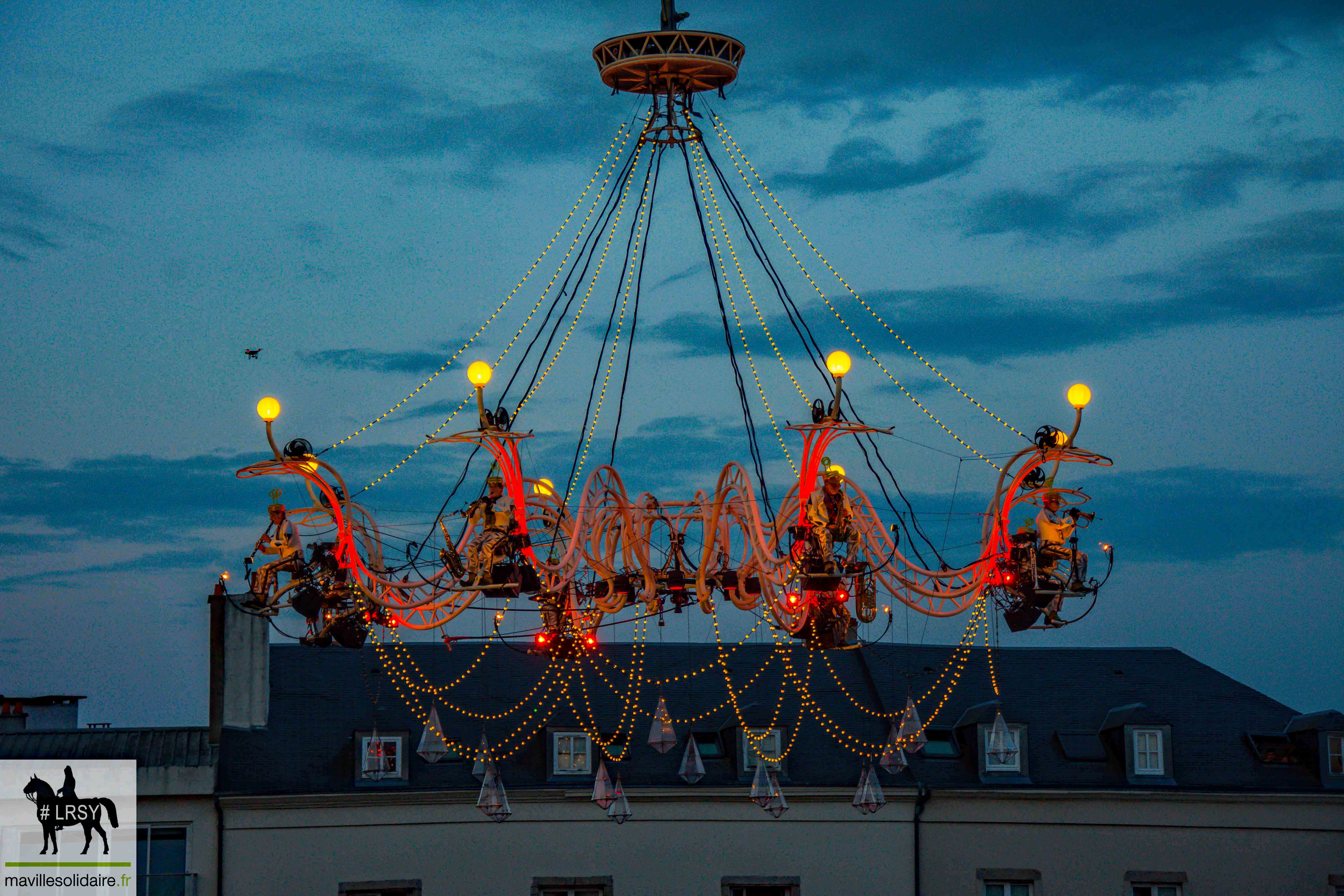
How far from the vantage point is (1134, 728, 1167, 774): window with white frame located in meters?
28.8

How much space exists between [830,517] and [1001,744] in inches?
462

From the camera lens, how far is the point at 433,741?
2505cm

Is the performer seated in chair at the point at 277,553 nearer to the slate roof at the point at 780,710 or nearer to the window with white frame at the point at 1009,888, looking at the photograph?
the slate roof at the point at 780,710

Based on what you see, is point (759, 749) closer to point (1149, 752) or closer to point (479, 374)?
point (1149, 752)

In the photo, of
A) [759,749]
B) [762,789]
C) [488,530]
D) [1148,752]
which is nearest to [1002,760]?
[1148,752]

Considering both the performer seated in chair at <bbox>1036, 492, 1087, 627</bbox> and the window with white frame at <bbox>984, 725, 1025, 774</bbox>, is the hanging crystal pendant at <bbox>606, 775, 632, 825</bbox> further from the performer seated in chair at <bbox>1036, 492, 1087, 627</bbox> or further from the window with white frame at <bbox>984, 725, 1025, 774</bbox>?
the performer seated in chair at <bbox>1036, 492, 1087, 627</bbox>

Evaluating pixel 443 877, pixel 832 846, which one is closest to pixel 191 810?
pixel 443 877

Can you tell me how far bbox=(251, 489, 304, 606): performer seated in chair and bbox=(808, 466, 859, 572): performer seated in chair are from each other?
3.82 m

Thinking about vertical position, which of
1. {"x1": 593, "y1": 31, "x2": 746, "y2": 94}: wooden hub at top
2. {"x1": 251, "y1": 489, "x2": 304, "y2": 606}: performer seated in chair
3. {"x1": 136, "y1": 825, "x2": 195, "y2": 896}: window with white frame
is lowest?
{"x1": 136, "y1": 825, "x2": 195, "y2": 896}: window with white frame

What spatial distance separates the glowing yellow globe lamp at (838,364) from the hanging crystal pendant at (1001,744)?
11.1m

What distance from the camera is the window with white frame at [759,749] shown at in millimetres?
28625

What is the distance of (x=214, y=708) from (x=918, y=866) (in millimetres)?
10518

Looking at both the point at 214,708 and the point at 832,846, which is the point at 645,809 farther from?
the point at 214,708

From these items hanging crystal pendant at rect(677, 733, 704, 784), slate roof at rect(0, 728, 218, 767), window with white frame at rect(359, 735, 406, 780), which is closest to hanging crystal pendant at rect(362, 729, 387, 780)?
window with white frame at rect(359, 735, 406, 780)
